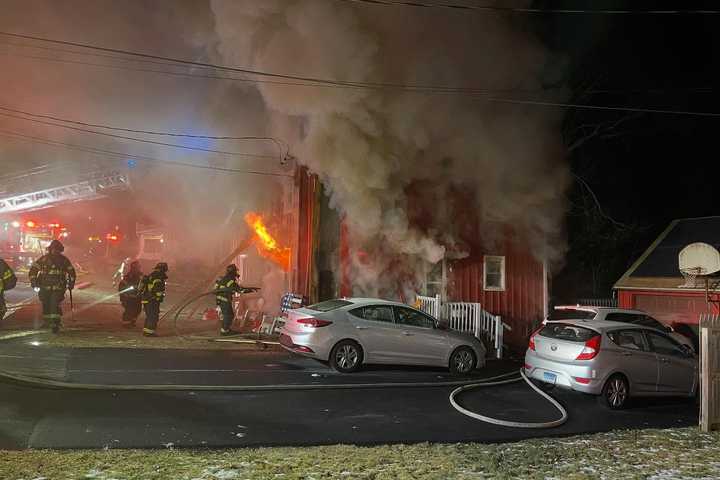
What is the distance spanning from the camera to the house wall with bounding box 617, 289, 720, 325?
526 inches

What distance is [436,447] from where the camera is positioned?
559 cm

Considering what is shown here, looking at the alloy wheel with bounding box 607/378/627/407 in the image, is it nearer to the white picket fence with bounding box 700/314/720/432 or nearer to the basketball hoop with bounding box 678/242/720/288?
the white picket fence with bounding box 700/314/720/432

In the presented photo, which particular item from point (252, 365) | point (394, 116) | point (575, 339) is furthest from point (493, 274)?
point (252, 365)

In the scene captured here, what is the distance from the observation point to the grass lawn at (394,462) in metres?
4.43

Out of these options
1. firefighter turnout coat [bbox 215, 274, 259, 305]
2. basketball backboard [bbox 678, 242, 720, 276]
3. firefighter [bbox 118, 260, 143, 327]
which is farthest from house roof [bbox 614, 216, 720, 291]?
firefighter [bbox 118, 260, 143, 327]

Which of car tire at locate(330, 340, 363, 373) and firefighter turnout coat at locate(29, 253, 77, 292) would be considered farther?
firefighter turnout coat at locate(29, 253, 77, 292)

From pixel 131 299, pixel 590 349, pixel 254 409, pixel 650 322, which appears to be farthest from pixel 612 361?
pixel 131 299

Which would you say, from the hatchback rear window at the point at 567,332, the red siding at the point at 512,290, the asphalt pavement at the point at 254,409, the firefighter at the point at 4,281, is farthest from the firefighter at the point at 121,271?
the hatchback rear window at the point at 567,332

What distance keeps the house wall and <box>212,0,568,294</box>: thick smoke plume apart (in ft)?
7.63

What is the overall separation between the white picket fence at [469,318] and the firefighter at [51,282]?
8.33m

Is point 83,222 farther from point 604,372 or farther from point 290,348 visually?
point 604,372

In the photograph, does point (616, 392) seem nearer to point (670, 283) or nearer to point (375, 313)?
point (375, 313)

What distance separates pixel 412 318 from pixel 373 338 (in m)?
0.91

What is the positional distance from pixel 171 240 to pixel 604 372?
81.1ft
